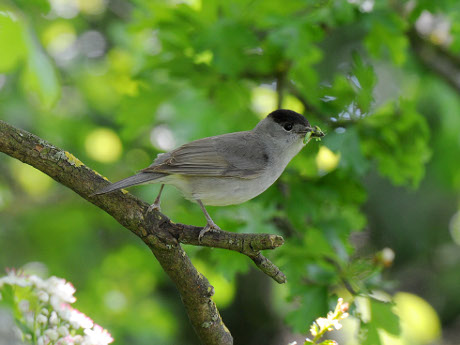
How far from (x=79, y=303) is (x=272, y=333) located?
2.18 metres

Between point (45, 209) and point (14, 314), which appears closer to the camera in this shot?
point (14, 314)

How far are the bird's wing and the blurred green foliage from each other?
0.62m

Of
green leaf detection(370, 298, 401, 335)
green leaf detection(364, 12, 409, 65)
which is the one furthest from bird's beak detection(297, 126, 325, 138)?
green leaf detection(364, 12, 409, 65)

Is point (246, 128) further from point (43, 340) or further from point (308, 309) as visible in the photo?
point (43, 340)

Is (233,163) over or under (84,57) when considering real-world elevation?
under

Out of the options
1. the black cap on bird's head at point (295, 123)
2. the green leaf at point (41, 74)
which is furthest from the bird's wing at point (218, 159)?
the green leaf at point (41, 74)

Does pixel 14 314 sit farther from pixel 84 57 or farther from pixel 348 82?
pixel 84 57

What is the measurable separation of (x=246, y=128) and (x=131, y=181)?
2.01 meters

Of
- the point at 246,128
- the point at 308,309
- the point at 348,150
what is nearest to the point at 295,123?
the point at 348,150

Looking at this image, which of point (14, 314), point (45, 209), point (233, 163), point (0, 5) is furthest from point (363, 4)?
point (45, 209)

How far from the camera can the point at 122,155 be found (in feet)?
22.1

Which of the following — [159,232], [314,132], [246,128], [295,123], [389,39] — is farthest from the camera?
[246,128]

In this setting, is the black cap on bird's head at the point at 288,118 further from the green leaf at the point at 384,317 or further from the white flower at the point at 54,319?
the white flower at the point at 54,319

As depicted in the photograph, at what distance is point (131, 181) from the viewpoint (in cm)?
267
